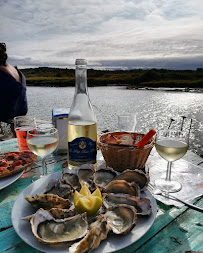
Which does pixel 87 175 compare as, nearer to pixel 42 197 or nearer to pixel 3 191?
pixel 42 197

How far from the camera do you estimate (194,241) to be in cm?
92

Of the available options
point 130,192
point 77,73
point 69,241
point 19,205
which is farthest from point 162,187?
point 77,73

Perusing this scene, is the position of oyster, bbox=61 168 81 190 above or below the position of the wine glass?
below

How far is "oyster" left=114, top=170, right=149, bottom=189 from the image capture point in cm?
120

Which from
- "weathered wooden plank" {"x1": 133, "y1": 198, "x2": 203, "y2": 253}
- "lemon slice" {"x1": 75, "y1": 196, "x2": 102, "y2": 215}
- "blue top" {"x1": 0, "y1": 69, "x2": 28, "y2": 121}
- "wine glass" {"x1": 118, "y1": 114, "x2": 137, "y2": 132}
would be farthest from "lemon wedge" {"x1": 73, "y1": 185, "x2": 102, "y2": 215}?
"blue top" {"x1": 0, "y1": 69, "x2": 28, "y2": 121}

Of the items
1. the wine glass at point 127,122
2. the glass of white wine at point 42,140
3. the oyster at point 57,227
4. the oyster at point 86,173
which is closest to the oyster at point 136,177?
the oyster at point 86,173

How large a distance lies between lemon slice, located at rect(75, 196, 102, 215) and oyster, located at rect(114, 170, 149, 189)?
271mm

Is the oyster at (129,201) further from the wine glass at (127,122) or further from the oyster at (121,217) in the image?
the wine glass at (127,122)

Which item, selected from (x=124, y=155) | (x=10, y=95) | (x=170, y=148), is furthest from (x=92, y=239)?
(x=10, y=95)

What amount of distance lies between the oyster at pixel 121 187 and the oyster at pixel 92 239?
28 centimetres

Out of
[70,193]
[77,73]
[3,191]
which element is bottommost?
[3,191]

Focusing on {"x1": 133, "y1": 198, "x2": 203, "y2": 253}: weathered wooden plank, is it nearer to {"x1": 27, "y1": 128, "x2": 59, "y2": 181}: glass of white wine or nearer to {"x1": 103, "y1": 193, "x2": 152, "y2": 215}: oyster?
{"x1": 103, "y1": 193, "x2": 152, "y2": 215}: oyster

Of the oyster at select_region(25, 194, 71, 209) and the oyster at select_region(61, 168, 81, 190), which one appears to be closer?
the oyster at select_region(25, 194, 71, 209)

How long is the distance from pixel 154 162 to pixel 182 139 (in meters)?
0.38
